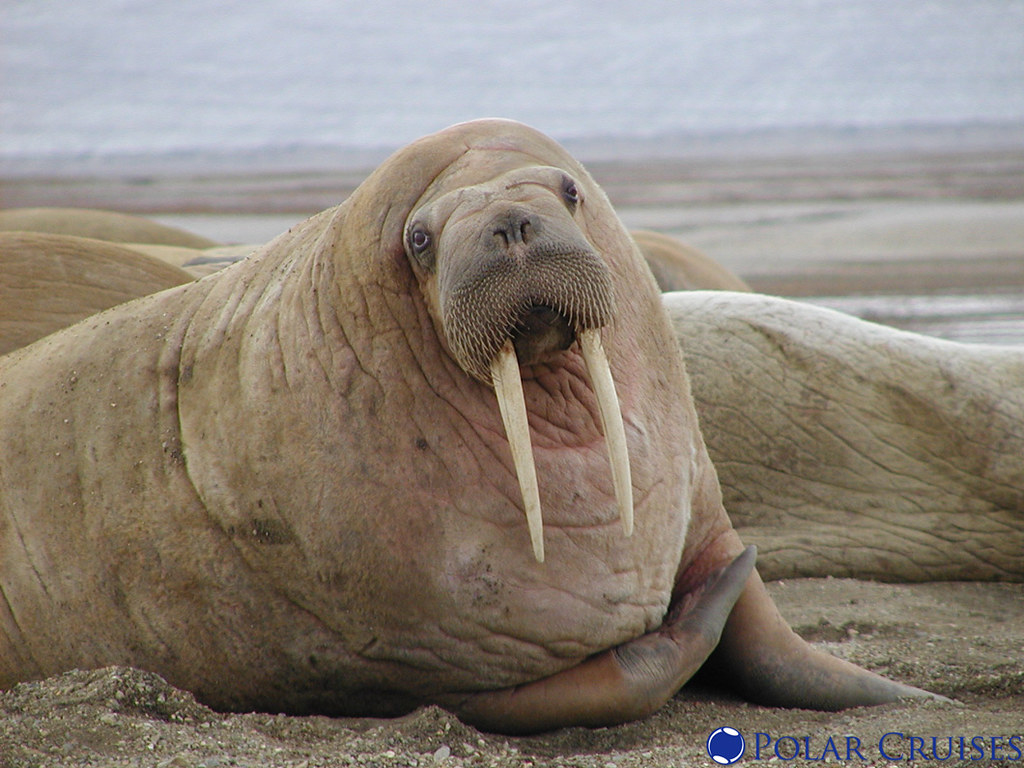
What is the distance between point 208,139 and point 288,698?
45.8m

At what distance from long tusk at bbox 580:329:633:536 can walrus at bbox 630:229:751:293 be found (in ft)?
12.9

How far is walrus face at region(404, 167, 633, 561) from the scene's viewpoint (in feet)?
9.24

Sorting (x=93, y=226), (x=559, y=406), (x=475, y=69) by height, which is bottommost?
(x=475, y=69)

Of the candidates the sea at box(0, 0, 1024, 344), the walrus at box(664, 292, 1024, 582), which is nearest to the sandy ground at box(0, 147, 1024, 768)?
the walrus at box(664, 292, 1024, 582)

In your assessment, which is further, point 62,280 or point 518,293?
point 62,280

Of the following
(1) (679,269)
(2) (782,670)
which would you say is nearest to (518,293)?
(2) (782,670)

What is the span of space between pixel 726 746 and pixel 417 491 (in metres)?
0.94

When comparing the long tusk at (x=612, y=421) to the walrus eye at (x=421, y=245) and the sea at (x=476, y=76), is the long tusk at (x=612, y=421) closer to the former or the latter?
the walrus eye at (x=421, y=245)

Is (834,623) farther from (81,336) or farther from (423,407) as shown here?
(81,336)

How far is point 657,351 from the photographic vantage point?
3.50 meters

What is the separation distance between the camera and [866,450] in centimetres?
470

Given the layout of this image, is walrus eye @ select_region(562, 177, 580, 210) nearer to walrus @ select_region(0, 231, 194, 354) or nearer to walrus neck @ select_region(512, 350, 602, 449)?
walrus neck @ select_region(512, 350, 602, 449)

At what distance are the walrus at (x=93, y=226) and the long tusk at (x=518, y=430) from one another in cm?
577

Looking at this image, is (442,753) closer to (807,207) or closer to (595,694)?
(595,694)
